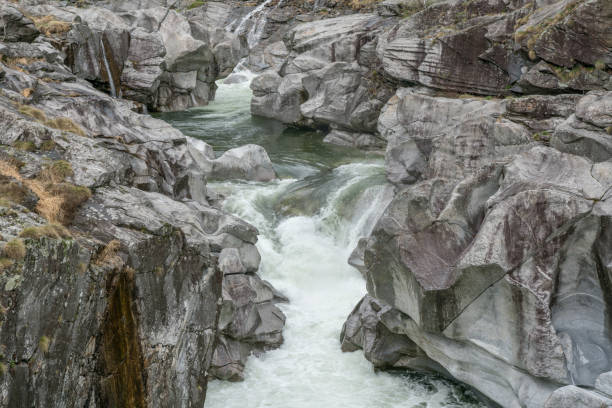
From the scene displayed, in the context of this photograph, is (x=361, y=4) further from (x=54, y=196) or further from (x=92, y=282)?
(x=92, y=282)

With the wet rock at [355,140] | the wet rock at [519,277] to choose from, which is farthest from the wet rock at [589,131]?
the wet rock at [355,140]

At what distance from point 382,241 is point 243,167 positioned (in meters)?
13.8

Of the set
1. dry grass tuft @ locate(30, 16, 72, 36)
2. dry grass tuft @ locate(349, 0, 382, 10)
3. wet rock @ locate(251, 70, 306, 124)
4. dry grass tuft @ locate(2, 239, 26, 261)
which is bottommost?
wet rock @ locate(251, 70, 306, 124)

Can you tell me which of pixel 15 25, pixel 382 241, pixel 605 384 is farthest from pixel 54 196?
pixel 15 25

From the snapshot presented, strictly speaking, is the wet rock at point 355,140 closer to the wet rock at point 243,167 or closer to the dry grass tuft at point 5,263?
the wet rock at point 243,167

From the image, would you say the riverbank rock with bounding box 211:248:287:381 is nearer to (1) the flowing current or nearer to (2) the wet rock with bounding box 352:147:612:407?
(1) the flowing current

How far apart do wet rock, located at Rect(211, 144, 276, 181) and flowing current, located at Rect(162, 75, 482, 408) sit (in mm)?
747

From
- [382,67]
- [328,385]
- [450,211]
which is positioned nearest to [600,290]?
[450,211]

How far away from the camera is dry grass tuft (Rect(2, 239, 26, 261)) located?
30.2ft

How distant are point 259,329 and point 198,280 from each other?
5.30m

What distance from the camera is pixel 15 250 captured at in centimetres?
930

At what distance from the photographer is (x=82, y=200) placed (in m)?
12.5

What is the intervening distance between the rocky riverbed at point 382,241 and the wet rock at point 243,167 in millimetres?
110

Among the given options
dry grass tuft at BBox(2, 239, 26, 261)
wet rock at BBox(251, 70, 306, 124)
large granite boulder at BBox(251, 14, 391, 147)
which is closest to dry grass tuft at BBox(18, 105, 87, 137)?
dry grass tuft at BBox(2, 239, 26, 261)
